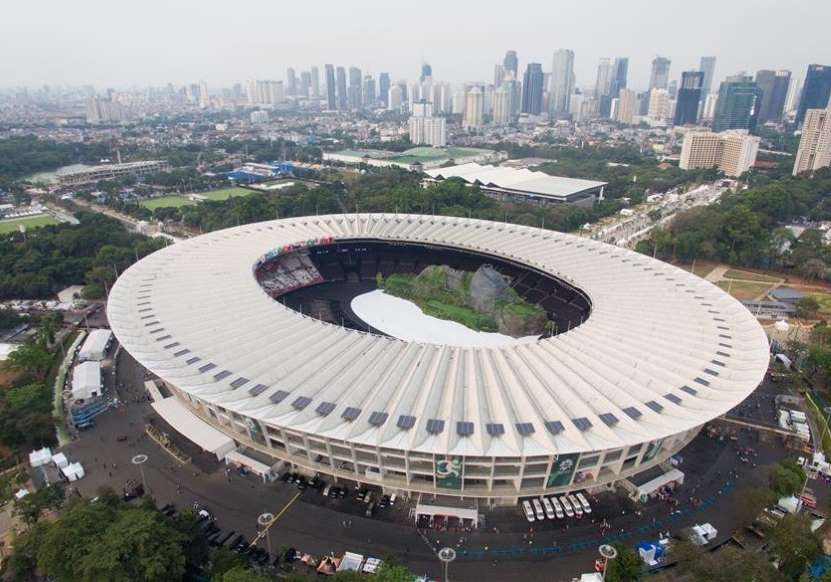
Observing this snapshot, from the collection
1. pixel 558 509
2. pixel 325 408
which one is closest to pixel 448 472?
pixel 558 509

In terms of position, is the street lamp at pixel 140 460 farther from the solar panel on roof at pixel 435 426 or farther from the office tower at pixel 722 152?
the office tower at pixel 722 152

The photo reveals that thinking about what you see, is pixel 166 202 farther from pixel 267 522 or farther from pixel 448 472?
pixel 448 472

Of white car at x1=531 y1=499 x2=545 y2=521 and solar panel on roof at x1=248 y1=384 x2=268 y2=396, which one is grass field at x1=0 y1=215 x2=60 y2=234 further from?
white car at x1=531 y1=499 x2=545 y2=521

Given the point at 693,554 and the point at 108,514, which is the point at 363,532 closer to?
the point at 108,514

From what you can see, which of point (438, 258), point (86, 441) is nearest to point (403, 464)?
point (86, 441)

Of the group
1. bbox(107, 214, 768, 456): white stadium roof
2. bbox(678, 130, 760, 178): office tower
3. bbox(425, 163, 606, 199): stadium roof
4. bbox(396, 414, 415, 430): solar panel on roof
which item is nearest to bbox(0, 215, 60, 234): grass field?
bbox(107, 214, 768, 456): white stadium roof
